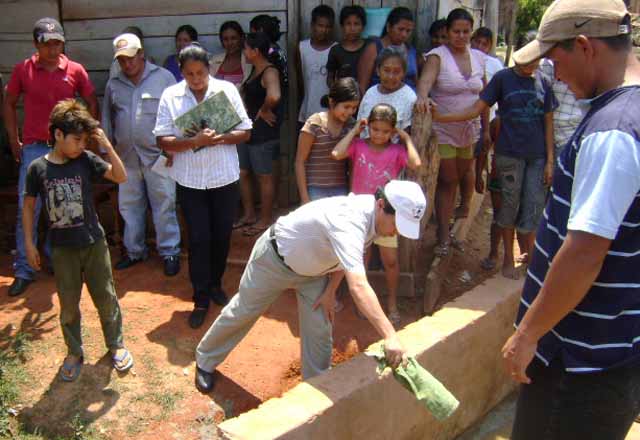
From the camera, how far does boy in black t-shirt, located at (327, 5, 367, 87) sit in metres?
5.35

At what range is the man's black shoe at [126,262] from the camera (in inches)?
214

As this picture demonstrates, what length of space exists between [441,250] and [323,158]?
4.42 ft

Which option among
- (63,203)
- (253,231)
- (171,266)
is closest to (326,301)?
(63,203)

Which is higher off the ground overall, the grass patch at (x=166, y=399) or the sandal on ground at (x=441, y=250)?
the sandal on ground at (x=441, y=250)

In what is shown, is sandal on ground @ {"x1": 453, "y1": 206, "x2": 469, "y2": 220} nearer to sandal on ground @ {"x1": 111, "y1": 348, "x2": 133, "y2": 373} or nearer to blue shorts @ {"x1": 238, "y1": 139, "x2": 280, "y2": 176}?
blue shorts @ {"x1": 238, "y1": 139, "x2": 280, "y2": 176}

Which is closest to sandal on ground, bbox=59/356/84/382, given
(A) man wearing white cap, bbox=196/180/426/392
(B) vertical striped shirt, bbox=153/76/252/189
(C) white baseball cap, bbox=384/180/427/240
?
(A) man wearing white cap, bbox=196/180/426/392

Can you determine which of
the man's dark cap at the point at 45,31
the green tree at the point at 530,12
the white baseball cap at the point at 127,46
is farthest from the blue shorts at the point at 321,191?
the green tree at the point at 530,12

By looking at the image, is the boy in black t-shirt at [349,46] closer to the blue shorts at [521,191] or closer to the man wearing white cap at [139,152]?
the man wearing white cap at [139,152]

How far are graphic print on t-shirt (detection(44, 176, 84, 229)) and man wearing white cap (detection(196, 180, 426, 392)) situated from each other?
1092 millimetres

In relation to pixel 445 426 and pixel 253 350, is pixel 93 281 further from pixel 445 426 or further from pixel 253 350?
pixel 445 426

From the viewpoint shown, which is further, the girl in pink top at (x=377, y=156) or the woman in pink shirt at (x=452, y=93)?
the woman in pink shirt at (x=452, y=93)

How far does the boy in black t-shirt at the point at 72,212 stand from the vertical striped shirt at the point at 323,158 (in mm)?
1402

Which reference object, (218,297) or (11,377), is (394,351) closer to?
(218,297)

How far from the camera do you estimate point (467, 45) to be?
5.13 meters
